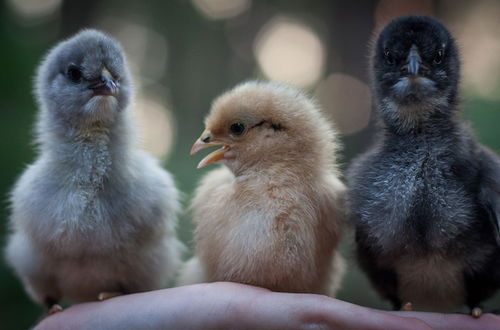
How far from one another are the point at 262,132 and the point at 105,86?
38 centimetres

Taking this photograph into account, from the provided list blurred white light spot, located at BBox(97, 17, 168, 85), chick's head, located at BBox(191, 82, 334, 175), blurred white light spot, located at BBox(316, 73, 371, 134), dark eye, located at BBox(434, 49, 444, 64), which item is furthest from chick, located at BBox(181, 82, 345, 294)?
blurred white light spot, located at BBox(97, 17, 168, 85)

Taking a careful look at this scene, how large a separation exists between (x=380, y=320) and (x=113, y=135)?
0.75m

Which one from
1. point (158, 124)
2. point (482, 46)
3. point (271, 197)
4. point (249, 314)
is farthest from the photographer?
point (158, 124)

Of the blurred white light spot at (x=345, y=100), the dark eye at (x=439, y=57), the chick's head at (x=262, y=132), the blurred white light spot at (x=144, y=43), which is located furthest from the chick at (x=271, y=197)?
the blurred white light spot at (x=144, y=43)

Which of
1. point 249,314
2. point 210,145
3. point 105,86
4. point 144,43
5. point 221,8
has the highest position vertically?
point 221,8

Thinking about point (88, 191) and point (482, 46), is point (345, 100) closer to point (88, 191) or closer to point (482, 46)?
point (482, 46)

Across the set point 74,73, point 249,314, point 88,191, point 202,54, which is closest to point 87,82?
point 74,73

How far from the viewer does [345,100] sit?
2225mm

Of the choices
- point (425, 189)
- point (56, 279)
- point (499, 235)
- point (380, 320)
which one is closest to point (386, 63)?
point (425, 189)

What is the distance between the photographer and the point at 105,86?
1192 mm

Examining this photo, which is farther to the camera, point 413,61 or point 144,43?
point 144,43

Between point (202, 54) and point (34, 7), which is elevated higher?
point (34, 7)

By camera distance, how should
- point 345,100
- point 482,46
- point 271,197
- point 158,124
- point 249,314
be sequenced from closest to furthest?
point 249,314 → point 271,197 → point 482,46 → point 158,124 → point 345,100

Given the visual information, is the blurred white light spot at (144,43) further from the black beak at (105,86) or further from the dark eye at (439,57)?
the dark eye at (439,57)
